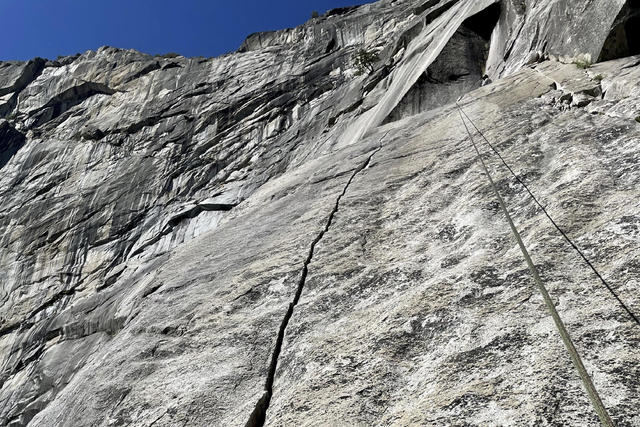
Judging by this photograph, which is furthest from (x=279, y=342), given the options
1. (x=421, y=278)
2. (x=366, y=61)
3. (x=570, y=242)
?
(x=366, y=61)

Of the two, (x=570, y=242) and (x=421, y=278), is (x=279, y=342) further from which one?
(x=570, y=242)

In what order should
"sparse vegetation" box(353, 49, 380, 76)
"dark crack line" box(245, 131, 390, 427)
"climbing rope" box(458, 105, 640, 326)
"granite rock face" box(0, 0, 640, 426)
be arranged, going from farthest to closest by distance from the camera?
"sparse vegetation" box(353, 49, 380, 76) < "dark crack line" box(245, 131, 390, 427) < "granite rock face" box(0, 0, 640, 426) < "climbing rope" box(458, 105, 640, 326)

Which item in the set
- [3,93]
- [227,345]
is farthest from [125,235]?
[3,93]

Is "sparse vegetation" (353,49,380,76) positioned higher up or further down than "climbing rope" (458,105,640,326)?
higher up

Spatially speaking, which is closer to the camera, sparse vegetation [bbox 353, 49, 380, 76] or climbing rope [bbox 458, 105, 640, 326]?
climbing rope [bbox 458, 105, 640, 326]

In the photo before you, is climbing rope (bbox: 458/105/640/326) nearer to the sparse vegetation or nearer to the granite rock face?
the granite rock face

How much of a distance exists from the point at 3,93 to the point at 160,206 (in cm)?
3385

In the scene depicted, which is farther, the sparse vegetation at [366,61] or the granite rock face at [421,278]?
the sparse vegetation at [366,61]

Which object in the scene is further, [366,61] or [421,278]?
[366,61]

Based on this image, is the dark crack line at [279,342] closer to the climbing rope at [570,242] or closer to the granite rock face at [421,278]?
the granite rock face at [421,278]

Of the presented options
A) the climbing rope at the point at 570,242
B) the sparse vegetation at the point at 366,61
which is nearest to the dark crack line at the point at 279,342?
the climbing rope at the point at 570,242

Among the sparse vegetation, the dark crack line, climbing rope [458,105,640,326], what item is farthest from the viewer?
the sparse vegetation

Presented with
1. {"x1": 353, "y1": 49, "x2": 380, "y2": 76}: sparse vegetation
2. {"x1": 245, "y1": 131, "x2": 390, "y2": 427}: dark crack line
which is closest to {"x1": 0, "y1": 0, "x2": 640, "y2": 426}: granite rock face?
{"x1": 245, "y1": 131, "x2": 390, "y2": 427}: dark crack line

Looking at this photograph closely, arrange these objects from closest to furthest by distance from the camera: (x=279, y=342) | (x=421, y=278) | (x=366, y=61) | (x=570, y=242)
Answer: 1. (x=570, y=242)
2. (x=421, y=278)
3. (x=279, y=342)
4. (x=366, y=61)
